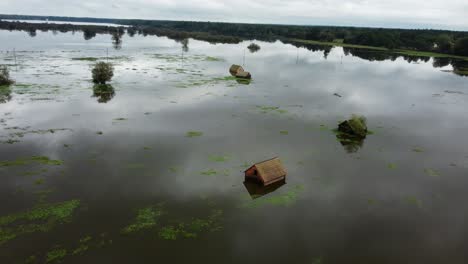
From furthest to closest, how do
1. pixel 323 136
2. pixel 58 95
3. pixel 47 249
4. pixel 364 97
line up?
pixel 364 97 < pixel 58 95 < pixel 323 136 < pixel 47 249

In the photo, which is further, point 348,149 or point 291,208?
point 348,149

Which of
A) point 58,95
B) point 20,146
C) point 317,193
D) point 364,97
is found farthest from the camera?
point 364,97

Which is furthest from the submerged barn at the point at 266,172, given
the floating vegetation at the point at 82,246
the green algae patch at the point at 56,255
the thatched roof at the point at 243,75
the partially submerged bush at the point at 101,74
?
the thatched roof at the point at 243,75

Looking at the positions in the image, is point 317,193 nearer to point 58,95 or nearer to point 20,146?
point 20,146

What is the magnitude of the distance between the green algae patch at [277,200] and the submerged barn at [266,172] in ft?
5.66

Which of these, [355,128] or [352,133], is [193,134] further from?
[355,128]

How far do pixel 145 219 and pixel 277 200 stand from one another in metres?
10.1

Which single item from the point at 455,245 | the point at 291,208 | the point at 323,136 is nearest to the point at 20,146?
the point at 291,208

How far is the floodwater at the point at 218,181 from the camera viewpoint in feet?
62.3

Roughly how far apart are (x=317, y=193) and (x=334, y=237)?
18.0 ft

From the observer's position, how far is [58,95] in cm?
5044

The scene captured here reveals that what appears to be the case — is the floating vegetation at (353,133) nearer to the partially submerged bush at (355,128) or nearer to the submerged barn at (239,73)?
the partially submerged bush at (355,128)

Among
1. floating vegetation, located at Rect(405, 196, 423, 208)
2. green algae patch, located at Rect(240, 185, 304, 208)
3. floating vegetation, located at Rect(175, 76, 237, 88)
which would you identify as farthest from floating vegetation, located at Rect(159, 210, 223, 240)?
floating vegetation, located at Rect(175, 76, 237, 88)

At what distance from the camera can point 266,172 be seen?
86.6 ft
